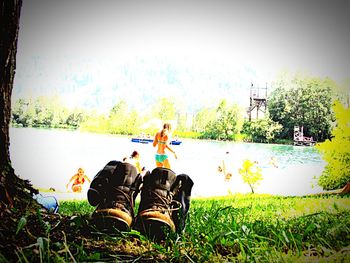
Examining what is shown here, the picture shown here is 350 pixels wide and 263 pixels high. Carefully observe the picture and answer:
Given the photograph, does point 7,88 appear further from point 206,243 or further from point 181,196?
point 206,243

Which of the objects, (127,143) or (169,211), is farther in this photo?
(127,143)

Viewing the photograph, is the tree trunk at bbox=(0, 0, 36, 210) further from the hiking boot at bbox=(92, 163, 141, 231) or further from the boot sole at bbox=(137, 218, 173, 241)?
the boot sole at bbox=(137, 218, 173, 241)

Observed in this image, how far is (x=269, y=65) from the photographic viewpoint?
8.57ft

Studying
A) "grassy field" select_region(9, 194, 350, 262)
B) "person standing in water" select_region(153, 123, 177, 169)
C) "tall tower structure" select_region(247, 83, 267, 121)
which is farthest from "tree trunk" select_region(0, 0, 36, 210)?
"tall tower structure" select_region(247, 83, 267, 121)

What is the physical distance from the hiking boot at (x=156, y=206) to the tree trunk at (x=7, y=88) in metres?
0.53

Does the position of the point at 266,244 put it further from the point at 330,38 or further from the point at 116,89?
the point at 330,38

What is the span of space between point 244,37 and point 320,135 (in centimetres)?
83

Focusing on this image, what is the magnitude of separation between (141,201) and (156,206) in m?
0.10

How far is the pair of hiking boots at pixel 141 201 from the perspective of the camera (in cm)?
177

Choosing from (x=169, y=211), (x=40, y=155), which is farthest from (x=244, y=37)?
(x=40, y=155)

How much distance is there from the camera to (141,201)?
1.91m

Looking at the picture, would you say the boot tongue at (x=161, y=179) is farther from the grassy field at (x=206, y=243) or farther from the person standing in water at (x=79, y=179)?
the person standing in water at (x=79, y=179)

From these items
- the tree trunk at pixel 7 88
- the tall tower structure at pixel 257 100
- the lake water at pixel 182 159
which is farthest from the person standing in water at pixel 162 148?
the tree trunk at pixel 7 88

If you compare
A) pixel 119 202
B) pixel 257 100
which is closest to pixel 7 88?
pixel 119 202
